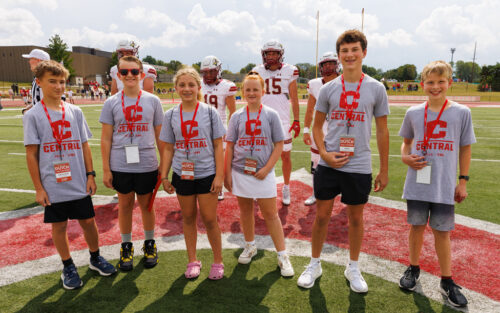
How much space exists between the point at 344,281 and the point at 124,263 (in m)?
2.18

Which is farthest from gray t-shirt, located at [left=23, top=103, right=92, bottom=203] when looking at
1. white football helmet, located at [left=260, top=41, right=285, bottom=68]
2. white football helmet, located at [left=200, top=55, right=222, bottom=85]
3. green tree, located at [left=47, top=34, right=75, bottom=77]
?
green tree, located at [left=47, top=34, right=75, bottom=77]

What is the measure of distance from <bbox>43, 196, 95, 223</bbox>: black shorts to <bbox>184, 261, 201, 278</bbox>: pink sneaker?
3.46 feet

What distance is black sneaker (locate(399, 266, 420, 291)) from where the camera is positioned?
294 cm

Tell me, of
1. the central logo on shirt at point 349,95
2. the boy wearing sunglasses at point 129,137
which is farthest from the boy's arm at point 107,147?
the central logo on shirt at point 349,95

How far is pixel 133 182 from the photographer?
330cm

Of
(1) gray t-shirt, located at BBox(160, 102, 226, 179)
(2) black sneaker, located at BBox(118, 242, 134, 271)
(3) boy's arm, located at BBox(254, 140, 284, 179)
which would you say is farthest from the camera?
(2) black sneaker, located at BBox(118, 242, 134, 271)

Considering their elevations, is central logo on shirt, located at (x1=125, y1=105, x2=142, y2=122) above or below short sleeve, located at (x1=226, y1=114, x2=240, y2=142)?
above

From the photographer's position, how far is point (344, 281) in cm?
310

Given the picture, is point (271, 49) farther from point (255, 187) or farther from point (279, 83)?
point (255, 187)

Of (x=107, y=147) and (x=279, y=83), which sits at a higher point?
(x=279, y=83)

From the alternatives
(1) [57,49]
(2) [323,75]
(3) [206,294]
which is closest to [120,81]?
(2) [323,75]

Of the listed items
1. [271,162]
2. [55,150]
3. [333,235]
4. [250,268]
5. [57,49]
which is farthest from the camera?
[57,49]

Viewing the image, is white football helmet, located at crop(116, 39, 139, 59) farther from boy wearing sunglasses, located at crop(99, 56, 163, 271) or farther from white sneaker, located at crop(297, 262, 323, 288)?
white sneaker, located at crop(297, 262, 323, 288)

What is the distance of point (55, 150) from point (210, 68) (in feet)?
7.84
